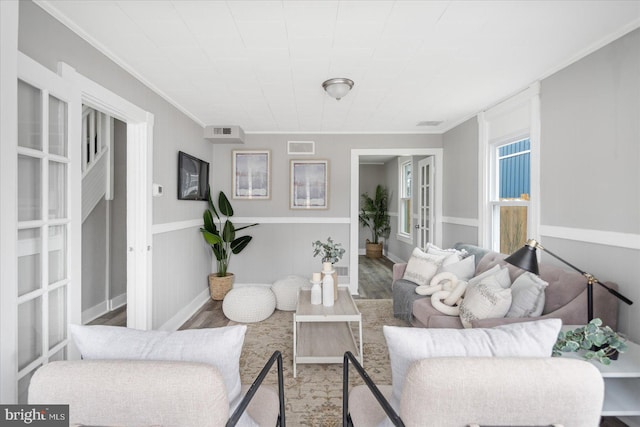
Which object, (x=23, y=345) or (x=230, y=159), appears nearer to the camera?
(x=23, y=345)

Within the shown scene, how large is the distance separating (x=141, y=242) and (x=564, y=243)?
3.58 m

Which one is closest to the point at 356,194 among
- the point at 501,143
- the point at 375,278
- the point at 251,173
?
the point at 251,173

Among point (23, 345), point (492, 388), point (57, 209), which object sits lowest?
point (23, 345)

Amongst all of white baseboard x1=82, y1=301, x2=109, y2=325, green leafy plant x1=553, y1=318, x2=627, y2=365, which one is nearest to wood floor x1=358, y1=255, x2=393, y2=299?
green leafy plant x1=553, y1=318, x2=627, y2=365

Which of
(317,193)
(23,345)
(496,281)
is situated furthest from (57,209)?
(317,193)

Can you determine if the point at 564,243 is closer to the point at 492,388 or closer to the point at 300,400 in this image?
the point at 492,388

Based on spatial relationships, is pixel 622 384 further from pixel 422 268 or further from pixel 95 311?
pixel 95 311

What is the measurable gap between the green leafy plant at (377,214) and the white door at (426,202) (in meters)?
2.40

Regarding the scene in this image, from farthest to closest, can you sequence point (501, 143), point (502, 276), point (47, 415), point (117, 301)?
point (117, 301) < point (501, 143) < point (502, 276) < point (47, 415)

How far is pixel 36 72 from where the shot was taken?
1.62 meters

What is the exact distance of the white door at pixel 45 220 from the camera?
62.0 inches

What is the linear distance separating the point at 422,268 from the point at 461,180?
1.57 m

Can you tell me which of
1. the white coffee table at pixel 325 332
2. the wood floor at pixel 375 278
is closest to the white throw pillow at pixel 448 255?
the white coffee table at pixel 325 332

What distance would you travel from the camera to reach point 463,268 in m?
3.16
